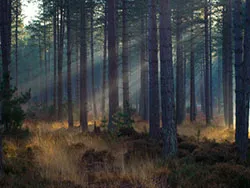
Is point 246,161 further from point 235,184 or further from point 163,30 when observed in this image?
point 163,30

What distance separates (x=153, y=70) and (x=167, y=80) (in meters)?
2.63

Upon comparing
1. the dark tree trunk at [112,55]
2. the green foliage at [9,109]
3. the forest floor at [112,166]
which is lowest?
the forest floor at [112,166]

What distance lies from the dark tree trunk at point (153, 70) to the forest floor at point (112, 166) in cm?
85

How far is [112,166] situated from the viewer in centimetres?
775

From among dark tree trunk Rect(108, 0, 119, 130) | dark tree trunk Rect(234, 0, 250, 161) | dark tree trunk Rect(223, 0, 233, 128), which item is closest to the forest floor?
dark tree trunk Rect(234, 0, 250, 161)

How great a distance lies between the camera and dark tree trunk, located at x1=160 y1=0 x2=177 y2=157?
8.08 metres

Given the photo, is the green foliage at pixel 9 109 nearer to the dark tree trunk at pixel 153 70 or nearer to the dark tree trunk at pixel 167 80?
the dark tree trunk at pixel 153 70

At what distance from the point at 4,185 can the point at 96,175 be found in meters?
1.83

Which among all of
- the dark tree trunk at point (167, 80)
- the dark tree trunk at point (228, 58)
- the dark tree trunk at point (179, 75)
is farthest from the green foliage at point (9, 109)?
the dark tree trunk at point (228, 58)

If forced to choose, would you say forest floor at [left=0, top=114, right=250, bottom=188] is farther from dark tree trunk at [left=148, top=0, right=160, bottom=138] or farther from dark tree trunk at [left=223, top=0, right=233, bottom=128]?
dark tree trunk at [left=223, top=0, right=233, bottom=128]

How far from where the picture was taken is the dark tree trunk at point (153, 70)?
10539 millimetres

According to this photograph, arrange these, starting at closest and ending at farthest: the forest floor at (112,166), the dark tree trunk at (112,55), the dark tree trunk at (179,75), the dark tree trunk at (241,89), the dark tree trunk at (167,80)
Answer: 1. the forest floor at (112,166)
2. the dark tree trunk at (167,80)
3. the dark tree trunk at (241,89)
4. the dark tree trunk at (112,55)
5. the dark tree trunk at (179,75)

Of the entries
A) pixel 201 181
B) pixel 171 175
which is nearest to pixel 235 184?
pixel 201 181

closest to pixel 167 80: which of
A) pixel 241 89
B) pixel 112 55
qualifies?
pixel 241 89
